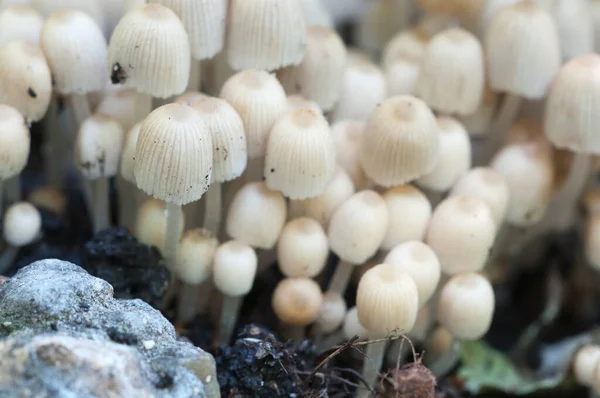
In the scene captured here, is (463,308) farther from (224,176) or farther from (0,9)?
(0,9)

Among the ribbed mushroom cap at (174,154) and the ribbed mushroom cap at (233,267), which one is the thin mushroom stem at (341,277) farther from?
the ribbed mushroom cap at (174,154)

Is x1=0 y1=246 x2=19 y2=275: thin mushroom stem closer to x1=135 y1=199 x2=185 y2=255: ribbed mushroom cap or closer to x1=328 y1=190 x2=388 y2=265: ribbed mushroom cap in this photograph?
x1=135 y1=199 x2=185 y2=255: ribbed mushroom cap

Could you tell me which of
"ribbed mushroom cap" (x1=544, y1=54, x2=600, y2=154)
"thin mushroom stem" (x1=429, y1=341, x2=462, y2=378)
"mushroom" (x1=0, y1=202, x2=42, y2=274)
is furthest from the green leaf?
"mushroom" (x1=0, y1=202, x2=42, y2=274)


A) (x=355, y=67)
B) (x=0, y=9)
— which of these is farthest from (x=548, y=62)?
(x=0, y=9)

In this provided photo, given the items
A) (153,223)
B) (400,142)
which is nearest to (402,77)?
(400,142)

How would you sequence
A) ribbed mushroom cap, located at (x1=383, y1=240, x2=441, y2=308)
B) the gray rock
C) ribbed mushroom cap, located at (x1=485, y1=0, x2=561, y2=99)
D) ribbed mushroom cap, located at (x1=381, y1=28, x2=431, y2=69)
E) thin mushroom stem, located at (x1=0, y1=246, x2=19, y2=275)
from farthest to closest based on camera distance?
ribbed mushroom cap, located at (x1=381, y1=28, x2=431, y2=69), ribbed mushroom cap, located at (x1=485, y1=0, x2=561, y2=99), thin mushroom stem, located at (x1=0, y1=246, x2=19, y2=275), ribbed mushroom cap, located at (x1=383, y1=240, x2=441, y2=308), the gray rock
